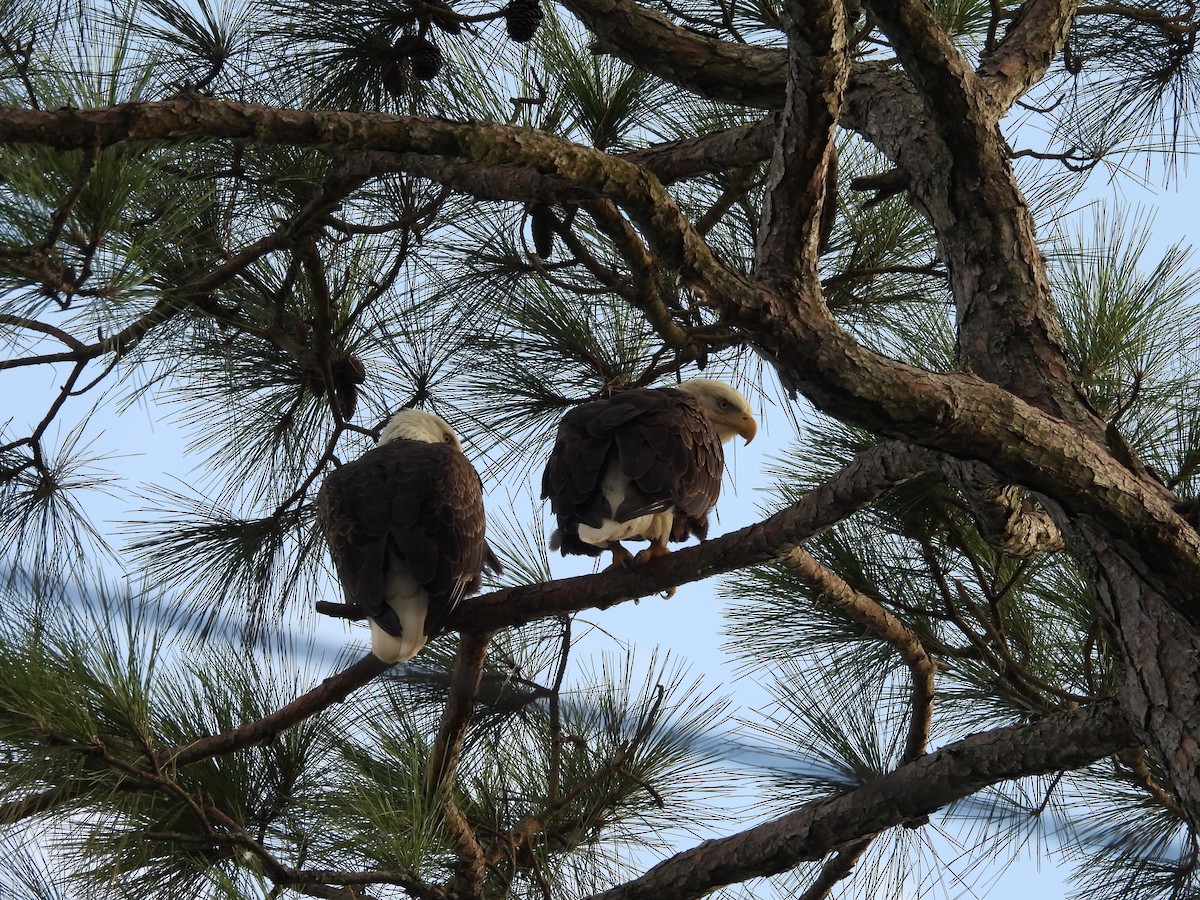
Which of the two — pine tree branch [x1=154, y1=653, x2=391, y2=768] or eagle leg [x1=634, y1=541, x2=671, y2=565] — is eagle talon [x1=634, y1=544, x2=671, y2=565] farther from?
pine tree branch [x1=154, y1=653, x2=391, y2=768]

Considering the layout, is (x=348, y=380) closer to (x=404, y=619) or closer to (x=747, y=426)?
(x=404, y=619)

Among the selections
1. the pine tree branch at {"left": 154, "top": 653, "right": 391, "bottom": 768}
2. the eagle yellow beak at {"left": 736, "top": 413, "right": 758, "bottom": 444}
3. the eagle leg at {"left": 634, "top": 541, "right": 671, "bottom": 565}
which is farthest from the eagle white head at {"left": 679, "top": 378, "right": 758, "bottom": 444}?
the pine tree branch at {"left": 154, "top": 653, "right": 391, "bottom": 768}

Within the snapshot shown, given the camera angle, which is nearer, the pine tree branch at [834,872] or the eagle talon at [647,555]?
the eagle talon at [647,555]

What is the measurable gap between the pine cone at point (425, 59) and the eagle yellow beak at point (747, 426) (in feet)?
4.39

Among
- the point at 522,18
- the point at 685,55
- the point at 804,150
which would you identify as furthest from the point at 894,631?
the point at 522,18

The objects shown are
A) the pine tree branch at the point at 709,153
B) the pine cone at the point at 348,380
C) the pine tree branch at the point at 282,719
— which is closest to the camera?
the pine tree branch at the point at 282,719

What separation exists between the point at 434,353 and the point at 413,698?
964mm

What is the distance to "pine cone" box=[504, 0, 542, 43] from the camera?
10.7ft

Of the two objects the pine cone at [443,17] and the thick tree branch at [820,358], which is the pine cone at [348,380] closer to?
the pine cone at [443,17]

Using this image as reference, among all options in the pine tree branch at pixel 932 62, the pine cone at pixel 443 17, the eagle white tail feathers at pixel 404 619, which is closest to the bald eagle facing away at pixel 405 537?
the eagle white tail feathers at pixel 404 619

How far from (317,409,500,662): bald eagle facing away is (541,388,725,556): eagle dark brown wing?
233 mm

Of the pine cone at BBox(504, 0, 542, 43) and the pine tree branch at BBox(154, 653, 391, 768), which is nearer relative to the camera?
the pine tree branch at BBox(154, 653, 391, 768)

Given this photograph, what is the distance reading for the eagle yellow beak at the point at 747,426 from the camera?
380 cm

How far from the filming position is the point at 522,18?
3260 millimetres
